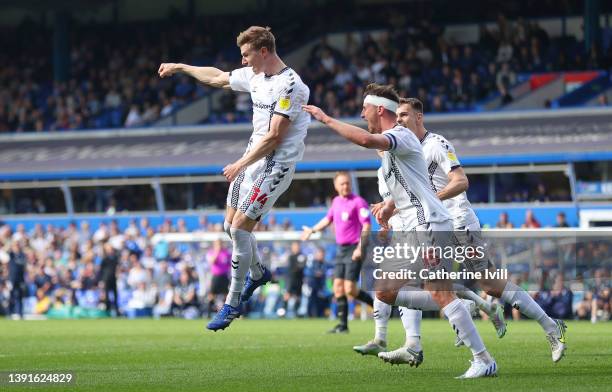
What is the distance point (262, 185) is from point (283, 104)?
80 cm

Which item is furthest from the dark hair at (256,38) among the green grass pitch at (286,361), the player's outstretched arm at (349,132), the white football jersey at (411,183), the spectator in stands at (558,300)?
the spectator in stands at (558,300)

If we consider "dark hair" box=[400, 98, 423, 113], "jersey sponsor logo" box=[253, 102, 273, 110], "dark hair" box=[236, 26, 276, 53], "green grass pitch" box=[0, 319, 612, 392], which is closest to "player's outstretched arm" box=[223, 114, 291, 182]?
"jersey sponsor logo" box=[253, 102, 273, 110]

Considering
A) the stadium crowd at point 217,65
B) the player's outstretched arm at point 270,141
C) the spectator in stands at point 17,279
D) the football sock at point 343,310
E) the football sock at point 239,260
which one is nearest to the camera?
the player's outstretched arm at point 270,141

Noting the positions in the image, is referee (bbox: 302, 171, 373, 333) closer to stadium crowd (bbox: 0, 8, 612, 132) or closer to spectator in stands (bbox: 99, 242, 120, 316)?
spectator in stands (bbox: 99, 242, 120, 316)

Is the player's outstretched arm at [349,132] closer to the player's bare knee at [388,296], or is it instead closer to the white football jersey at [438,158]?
the player's bare knee at [388,296]

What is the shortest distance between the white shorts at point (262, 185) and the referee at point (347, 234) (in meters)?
7.25

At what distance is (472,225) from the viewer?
43.4 ft

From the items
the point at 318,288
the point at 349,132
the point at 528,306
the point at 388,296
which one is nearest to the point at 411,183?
the point at 349,132

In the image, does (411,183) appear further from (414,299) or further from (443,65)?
(443,65)

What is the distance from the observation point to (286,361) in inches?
480

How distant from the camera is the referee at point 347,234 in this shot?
1892 centimetres

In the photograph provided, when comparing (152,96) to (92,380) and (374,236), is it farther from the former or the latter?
(92,380)

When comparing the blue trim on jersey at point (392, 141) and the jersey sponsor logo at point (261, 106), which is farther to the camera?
the jersey sponsor logo at point (261, 106)
